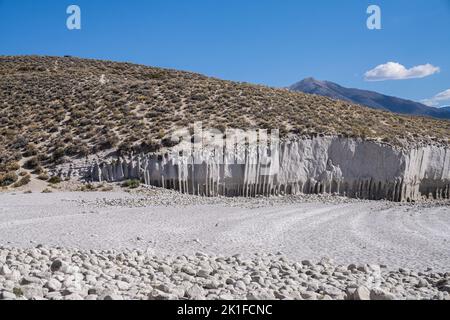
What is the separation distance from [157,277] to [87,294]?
158cm

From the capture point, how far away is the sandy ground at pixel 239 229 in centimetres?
1066

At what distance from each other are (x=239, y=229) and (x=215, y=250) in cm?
312

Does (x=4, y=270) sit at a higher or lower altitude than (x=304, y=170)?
higher

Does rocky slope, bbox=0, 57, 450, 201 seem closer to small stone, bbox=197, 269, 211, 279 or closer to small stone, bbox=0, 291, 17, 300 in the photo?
small stone, bbox=197, 269, 211, 279

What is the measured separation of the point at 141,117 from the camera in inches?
1241

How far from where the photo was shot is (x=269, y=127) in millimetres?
28406

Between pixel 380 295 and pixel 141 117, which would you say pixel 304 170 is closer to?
pixel 141 117

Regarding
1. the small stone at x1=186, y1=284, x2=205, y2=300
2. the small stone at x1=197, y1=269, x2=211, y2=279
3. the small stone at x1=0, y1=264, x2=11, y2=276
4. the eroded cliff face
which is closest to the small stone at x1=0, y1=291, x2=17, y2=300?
the small stone at x1=0, y1=264, x2=11, y2=276

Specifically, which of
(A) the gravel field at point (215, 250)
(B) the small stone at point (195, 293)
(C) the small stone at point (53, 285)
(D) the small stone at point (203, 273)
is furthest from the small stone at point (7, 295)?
(D) the small stone at point (203, 273)

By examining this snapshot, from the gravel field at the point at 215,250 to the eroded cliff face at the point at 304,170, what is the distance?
11.2ft

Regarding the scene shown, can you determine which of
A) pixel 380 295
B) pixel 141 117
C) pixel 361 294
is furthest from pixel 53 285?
pixel 141 117

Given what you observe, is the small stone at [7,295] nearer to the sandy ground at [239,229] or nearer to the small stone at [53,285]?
the small stone at [53,285]
